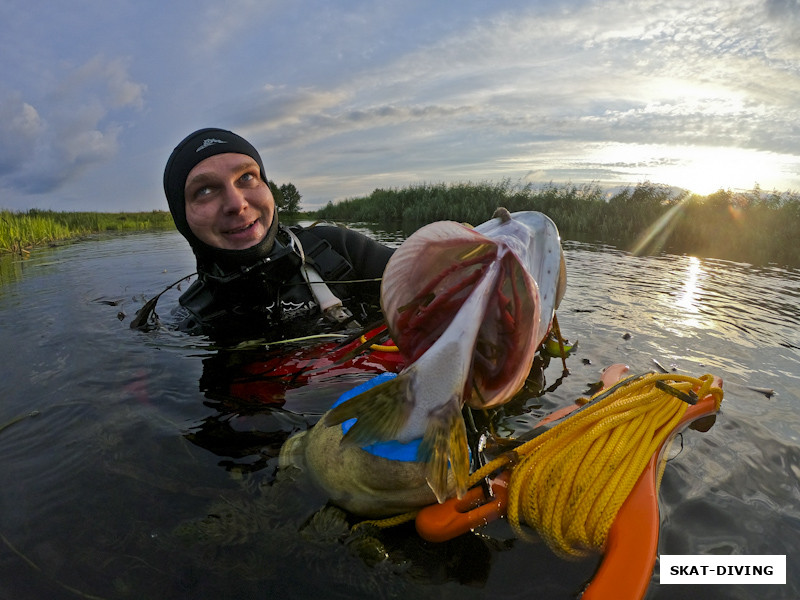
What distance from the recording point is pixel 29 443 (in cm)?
294

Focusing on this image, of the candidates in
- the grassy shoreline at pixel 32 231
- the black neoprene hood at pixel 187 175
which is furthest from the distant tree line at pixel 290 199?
the black neoprene hood at pixel 187 175

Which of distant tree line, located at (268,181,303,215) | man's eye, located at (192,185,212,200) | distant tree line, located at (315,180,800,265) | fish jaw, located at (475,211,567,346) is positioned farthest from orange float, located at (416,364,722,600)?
distant tree line, located at (268,181,303,215)

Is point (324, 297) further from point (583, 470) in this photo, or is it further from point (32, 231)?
point (32, 231)

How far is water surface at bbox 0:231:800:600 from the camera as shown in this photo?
1.86 m

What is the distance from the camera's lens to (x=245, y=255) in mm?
4098

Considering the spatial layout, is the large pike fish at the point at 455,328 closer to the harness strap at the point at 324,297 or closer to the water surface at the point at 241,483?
the water surface at the point at 241,483

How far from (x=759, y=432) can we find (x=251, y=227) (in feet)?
14.3

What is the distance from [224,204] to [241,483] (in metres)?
2.65

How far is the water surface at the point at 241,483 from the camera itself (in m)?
1.86

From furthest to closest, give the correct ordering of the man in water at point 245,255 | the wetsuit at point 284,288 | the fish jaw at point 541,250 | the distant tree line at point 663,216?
the distant tree line at point 663,216 → the wetsuit at point 284,288 → the man in water at point 245,255 → the fish jaw at point 541,250

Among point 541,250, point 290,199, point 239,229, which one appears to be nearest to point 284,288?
point 239,229

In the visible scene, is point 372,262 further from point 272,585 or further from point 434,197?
point 434,197

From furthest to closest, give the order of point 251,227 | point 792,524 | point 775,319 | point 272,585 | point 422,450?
point 775,319 → point 251,227 → point 792,524 → point 272,585 → point 422,450

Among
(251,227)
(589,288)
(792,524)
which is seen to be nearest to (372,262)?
(251,227)
